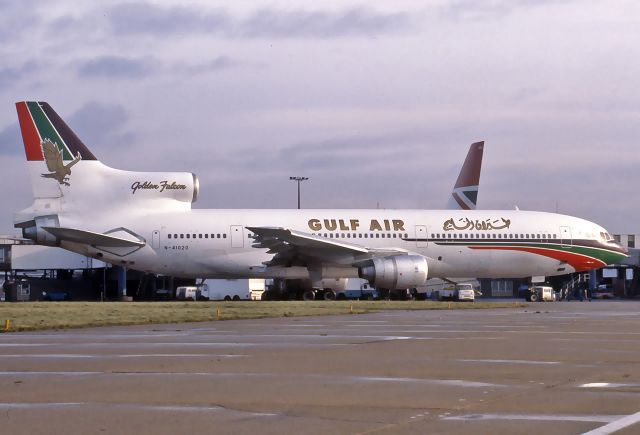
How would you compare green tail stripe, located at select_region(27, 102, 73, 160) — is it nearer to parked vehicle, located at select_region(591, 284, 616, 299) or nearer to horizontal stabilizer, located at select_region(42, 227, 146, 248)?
horizontal stabilizer, located at select_region(42, 227, 146, 248)

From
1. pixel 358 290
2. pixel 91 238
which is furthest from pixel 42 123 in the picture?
pixel 358 290

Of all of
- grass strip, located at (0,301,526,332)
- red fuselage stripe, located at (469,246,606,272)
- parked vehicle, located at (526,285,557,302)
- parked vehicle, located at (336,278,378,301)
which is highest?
red fuselage stripe, located at (469,246,606,272)

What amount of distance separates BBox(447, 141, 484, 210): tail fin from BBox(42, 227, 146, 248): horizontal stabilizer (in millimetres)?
40177

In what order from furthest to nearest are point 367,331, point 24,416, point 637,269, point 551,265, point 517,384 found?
point 637,269, point 551,265, point 367,331, point 517,384, point 24,416

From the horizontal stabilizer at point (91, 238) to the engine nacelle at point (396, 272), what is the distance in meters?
10.5

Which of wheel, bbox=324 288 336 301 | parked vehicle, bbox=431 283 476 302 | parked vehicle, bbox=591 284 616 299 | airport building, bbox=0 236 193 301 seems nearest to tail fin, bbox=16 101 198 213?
wheel, bbox=324 288 336 301

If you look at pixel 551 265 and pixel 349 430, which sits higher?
pixel 551 265

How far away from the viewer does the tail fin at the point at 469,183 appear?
8050 centimetres

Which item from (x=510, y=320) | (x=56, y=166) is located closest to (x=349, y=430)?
(x=510, y=320)

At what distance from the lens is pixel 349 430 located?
8.80 meters

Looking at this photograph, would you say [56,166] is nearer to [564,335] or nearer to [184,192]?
[184,192]

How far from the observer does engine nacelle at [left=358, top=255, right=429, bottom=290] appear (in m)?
44.0

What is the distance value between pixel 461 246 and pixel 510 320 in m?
20.2

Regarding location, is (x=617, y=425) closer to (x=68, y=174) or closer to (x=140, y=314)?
(x=140, y=314)
